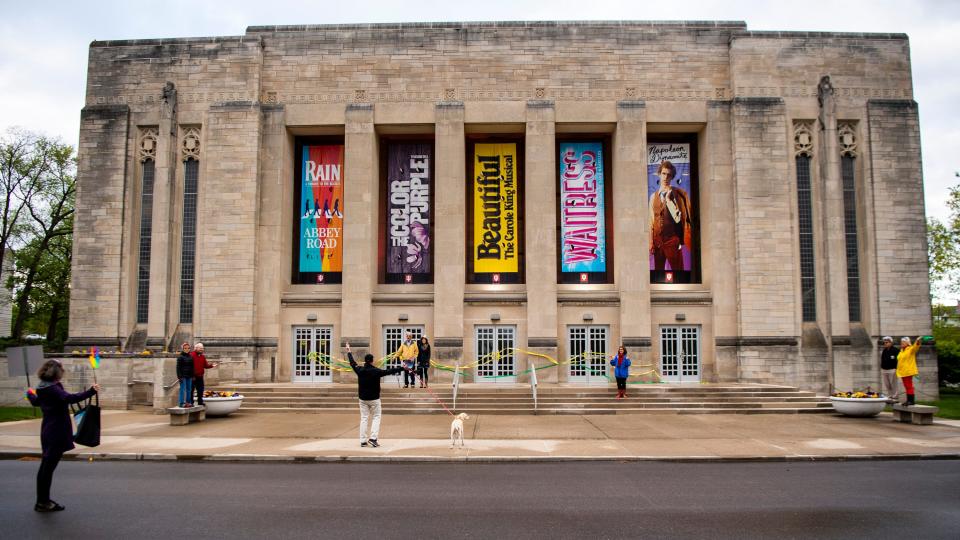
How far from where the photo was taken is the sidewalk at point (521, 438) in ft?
39.9

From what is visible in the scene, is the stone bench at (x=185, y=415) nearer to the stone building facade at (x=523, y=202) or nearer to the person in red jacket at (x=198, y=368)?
the person in red jacket at (x=198, y=368)

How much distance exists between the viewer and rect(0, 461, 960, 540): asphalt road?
713cm

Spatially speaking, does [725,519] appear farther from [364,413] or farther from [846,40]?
[846,40]

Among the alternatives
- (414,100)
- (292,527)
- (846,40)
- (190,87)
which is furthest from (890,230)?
(190,87)

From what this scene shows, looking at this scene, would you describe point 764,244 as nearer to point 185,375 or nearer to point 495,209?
point 495,209

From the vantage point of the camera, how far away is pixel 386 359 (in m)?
25.2

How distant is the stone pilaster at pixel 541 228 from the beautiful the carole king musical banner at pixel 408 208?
4070 mm

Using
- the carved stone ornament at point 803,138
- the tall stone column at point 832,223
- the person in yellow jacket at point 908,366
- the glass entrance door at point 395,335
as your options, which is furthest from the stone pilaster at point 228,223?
the tall stone column at point 832,223

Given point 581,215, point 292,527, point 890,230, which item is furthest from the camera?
point 581,215

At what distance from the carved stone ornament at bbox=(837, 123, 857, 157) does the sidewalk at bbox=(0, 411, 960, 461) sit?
11.5 meters

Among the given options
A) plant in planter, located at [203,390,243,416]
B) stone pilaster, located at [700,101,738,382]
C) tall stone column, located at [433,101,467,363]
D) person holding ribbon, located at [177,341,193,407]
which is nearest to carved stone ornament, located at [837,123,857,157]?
stone pilaster, located at [700,101,738,382]

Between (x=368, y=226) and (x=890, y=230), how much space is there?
62.9 ft

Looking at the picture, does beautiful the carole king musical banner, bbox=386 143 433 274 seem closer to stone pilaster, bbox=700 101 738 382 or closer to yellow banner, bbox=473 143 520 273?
yellow banner, bbox=473 143 520 273

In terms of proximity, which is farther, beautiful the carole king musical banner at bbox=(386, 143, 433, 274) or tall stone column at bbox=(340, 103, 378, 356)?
beautiful the carole king musical banner at bbox=(386, 143, 433, 274)
